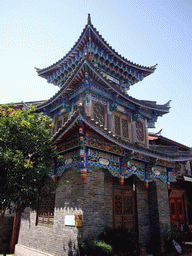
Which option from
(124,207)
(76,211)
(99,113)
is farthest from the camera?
(99,113)

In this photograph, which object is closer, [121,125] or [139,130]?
[121,125]

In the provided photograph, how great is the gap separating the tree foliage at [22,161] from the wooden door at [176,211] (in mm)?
10025

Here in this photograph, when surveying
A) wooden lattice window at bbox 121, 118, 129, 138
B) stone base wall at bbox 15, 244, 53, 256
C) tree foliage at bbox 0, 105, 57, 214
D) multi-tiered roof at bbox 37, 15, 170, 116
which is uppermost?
multi-tiered roof at bbox 37, 15, 170, 116

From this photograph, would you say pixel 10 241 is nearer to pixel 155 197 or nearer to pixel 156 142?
pixel 155 197

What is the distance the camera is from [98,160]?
850cm

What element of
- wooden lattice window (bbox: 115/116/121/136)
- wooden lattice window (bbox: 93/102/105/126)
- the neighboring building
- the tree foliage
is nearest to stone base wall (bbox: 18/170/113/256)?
the neighboring building

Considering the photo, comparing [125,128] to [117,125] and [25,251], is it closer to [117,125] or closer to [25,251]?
[117,125]

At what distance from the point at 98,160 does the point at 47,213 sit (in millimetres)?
3978

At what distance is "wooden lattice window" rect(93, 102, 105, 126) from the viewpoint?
413 inches

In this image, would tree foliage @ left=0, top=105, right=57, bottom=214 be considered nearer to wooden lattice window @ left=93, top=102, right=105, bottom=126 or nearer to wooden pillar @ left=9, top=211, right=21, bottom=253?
wooden lattice window @ left=93, top=102, right=105, bottom=126

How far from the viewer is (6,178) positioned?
20.9 feet

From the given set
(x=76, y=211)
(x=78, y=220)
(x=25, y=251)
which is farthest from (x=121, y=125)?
(x=25, y=251)

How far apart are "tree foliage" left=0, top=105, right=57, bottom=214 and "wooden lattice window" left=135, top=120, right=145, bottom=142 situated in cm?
647

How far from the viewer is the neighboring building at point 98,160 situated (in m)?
7.90
